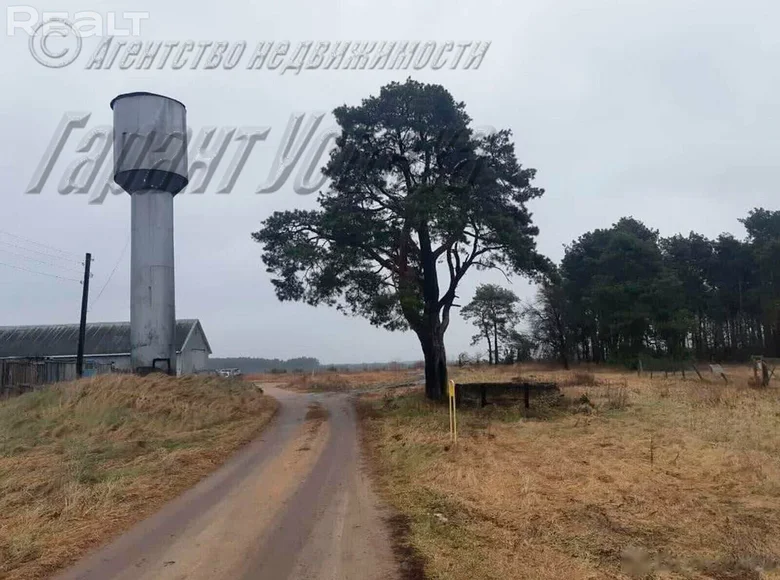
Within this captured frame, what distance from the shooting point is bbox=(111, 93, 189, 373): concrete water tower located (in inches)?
1002

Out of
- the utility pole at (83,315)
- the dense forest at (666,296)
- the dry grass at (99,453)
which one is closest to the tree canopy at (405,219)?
the dry grass at (99,453)

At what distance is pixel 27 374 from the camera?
2589 cm

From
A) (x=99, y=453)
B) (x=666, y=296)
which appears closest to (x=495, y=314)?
(x=666, y=296)

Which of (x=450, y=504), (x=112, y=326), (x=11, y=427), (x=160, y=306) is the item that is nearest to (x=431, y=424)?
(x=450, y=504)

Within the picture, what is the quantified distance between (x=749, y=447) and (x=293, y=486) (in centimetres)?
885

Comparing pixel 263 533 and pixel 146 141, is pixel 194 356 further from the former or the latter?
pixel 263 533

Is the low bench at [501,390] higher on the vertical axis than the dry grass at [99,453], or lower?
higher

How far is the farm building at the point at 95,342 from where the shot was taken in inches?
2008

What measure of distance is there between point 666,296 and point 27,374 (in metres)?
42.5

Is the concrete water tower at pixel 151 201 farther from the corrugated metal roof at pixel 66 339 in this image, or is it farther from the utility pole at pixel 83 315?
the corrugated metal roof at pixel 66 339

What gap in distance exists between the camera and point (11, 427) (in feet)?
54.2

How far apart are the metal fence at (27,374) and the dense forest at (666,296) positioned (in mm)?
36438

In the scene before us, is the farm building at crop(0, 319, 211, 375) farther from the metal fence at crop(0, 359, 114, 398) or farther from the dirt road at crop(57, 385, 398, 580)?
the dirt road at crop(57, 385, 398, 580)

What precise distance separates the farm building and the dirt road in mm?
40394
